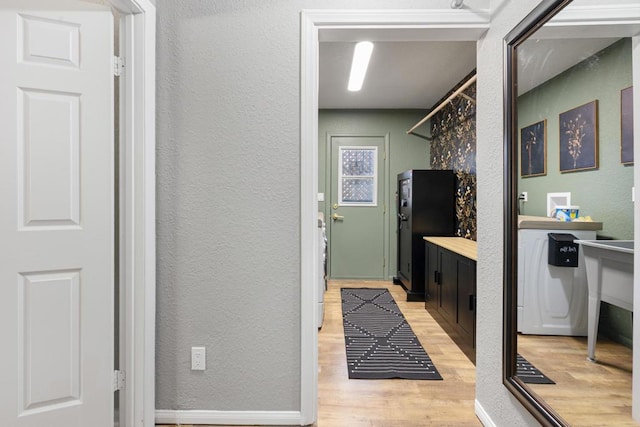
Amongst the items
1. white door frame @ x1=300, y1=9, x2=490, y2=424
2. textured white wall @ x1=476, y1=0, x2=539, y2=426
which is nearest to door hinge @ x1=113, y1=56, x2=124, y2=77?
white door frame @ x1=300, y1=9, x2=490, y2=424

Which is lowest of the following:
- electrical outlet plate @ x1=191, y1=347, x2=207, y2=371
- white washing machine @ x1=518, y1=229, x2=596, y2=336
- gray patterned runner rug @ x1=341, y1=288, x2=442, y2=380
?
gray patterned runner rug @ x1=341, y1=288, x2=442, y2=380

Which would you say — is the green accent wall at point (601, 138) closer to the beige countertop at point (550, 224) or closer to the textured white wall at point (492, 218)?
the beige countertop at point (550, 224)

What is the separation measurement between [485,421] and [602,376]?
0.90m

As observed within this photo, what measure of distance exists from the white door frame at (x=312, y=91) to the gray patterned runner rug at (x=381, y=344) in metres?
0.67

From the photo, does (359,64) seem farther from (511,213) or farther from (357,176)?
(511,213)

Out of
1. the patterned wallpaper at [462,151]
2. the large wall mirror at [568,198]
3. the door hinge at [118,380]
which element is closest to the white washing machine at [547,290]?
the large wall mirror at [568,198]

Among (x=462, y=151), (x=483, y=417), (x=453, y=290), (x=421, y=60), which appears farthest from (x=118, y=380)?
(x=462, y=151)

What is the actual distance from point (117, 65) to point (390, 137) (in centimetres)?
401

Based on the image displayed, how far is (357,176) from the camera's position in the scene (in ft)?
16.8

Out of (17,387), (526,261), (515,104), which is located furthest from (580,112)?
(17,387)

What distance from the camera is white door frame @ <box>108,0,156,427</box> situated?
5.13ft

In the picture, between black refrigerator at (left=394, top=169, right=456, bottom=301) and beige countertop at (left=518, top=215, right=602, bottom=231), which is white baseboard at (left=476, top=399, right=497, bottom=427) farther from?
black refrigerator at (left=394, top=169, right=456, bottom=301)

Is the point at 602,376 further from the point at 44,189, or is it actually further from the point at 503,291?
the point at 44,189

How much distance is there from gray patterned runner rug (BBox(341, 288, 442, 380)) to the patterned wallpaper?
1.25 metres
